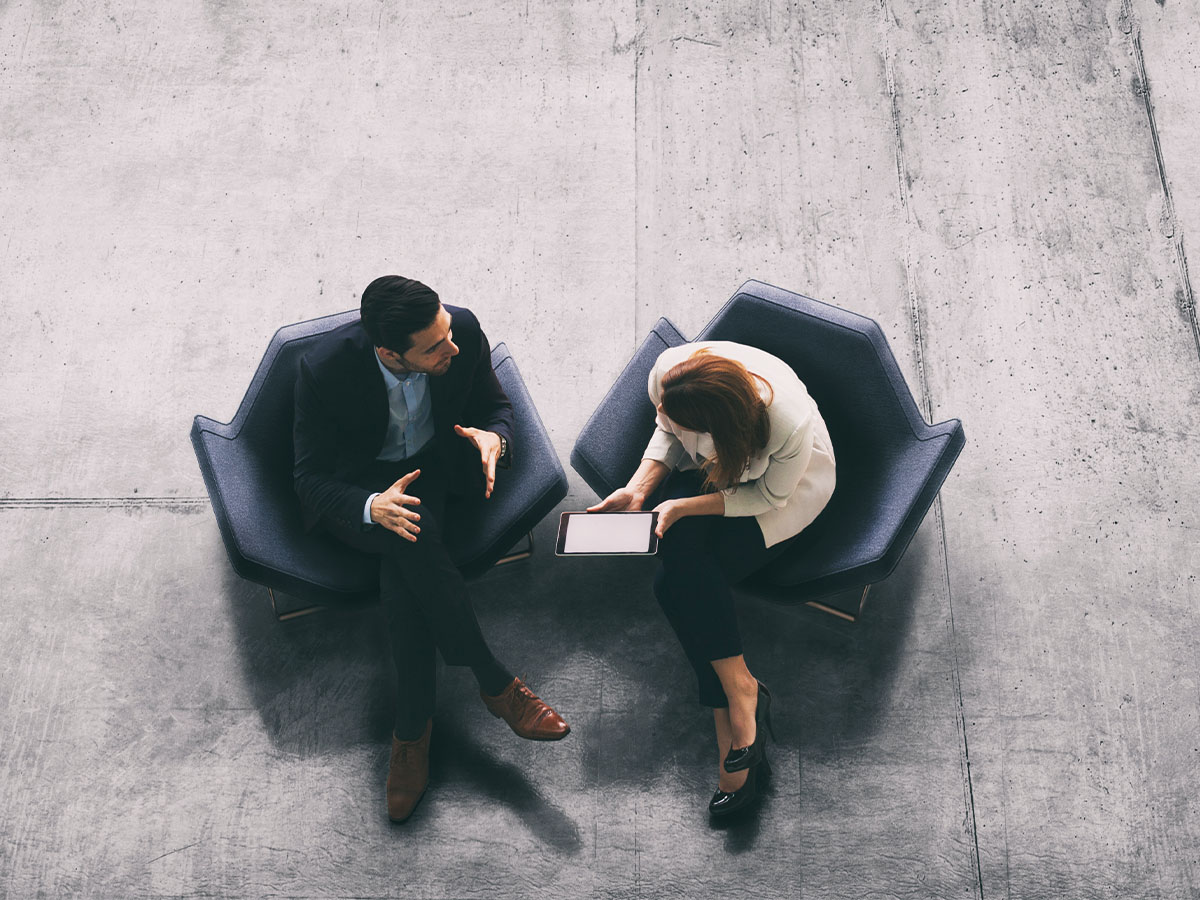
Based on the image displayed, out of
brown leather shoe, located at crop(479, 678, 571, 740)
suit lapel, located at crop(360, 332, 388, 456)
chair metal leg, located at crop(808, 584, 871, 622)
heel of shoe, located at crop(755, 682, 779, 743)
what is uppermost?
suit lapel, located at crop(360, 332, 388, 456)

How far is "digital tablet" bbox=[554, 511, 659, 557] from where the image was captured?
122 inches

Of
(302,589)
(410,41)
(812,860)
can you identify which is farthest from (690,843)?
(410,41)

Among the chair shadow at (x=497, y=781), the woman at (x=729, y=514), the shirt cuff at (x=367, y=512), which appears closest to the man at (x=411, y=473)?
the shirt cuff at (x=367, y=512)

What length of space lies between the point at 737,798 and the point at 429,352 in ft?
5.07

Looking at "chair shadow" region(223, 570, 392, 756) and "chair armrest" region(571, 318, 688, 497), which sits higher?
"chair armrest" region(571, 318, 688, 497)

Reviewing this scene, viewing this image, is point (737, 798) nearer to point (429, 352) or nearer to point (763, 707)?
point (763, 707)

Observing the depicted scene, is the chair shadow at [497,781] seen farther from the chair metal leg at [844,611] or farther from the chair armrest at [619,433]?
the chair metal leg at [844,611]

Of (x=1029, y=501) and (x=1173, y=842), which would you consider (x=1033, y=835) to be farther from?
(x=1029, y=501)

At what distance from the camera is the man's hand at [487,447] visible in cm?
318

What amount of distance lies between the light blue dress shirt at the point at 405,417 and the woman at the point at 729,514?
59 centimetres

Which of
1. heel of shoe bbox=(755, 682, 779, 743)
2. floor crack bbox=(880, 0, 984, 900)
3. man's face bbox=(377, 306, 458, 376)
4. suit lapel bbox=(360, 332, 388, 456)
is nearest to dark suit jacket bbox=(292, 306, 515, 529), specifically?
suit lapel bbox=(360, 332, 388, 456)

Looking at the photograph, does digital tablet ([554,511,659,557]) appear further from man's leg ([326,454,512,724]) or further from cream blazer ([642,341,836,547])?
man's leg ([326,454,512,724])

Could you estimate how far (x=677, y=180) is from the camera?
4383 mm

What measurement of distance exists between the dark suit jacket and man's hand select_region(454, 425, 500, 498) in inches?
1.9
